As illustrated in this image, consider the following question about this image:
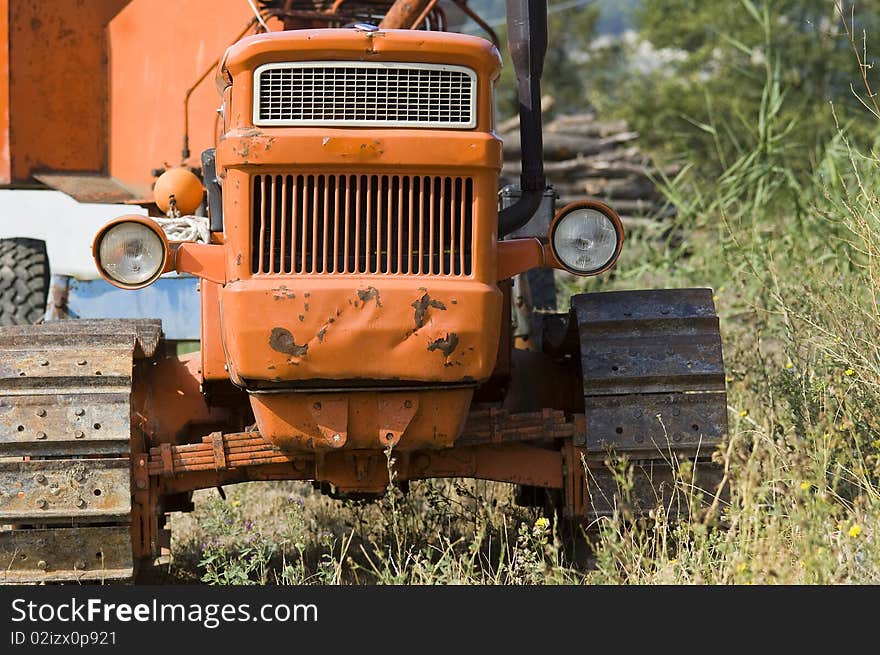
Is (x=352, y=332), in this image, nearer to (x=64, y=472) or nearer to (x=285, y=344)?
(x=285, y=344)

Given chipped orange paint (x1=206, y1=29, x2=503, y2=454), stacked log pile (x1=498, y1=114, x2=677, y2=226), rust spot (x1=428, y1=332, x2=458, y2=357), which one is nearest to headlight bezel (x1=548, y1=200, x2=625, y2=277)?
chipped orange paint (x1=206, y1=29, x2=503, y2=454)

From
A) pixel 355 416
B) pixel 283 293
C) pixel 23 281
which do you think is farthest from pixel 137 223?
pixel 23 281

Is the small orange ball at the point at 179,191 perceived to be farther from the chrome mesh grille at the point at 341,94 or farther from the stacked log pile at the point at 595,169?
the stacked log pile at the point at 595,169

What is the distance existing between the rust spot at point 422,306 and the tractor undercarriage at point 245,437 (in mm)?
305

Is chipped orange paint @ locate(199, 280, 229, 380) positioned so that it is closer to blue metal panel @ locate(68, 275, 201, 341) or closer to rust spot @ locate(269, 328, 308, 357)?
rust spot @ locate(269, 328, 308, 357)

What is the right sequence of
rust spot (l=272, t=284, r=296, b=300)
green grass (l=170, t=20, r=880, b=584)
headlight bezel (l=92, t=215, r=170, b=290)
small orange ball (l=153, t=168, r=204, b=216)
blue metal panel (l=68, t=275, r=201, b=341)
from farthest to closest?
1. blue metal panel (l=68, t=275, r=201, b=341)
2. small orange ball (l=153, t=168, r=204, b=216)
3. green grass (l=170, t=20, r=880, b=584)
4. headlight bezel (l=92, t=215, r=170, b=290)
5. rust spot (l=272, t=284, r=296, b=300)

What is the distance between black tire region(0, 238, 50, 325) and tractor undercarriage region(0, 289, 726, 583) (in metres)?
2.05

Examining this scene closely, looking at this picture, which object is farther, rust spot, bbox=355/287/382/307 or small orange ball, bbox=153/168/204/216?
small orange ball, bbox=153/168/204/216

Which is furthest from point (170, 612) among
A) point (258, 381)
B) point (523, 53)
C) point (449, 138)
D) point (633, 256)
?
point (633, 256)

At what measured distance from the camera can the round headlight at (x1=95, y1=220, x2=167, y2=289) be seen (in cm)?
483

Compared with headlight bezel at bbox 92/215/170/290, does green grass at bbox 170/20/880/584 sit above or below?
below

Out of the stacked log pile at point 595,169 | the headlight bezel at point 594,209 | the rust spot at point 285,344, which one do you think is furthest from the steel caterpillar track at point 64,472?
the stacked log pile at point 595,169

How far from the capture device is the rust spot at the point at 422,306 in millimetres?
4688

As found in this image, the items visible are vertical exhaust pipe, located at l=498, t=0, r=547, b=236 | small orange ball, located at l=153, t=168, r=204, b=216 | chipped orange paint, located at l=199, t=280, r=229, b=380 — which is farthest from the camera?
small orange ball, located at l=153, t=168, r=204, b=216
